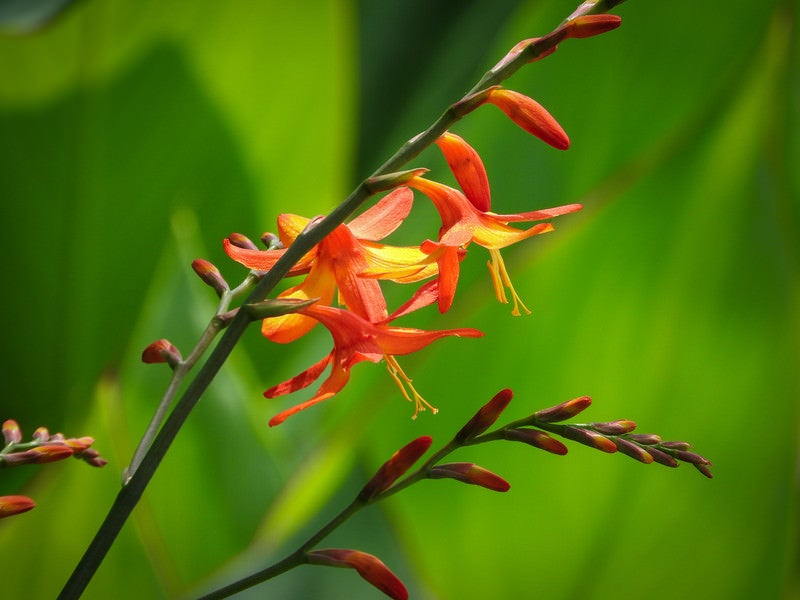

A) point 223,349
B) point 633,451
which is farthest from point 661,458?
point 223,349

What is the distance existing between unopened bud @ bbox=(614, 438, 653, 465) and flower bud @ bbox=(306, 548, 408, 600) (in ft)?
0.21

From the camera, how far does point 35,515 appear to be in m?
0.34

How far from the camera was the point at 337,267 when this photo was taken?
263 mm

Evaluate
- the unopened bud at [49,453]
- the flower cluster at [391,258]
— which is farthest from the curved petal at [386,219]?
the unopened bud at [49,453]

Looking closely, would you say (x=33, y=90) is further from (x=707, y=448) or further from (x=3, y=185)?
(x=707, y=448)

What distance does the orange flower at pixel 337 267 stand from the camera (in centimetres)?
26

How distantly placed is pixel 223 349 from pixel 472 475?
0.07 metres

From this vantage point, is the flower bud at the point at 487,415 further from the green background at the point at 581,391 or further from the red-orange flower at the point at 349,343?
the green background at the point at 581,391

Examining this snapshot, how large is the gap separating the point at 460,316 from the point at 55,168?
1.34 ft

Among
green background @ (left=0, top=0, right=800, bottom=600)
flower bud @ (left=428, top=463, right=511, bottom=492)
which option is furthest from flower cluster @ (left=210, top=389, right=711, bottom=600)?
green background @ (left=0, top=0, right=800, bottom=600)

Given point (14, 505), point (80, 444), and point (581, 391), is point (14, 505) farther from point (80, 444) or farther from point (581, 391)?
point (581, 391)

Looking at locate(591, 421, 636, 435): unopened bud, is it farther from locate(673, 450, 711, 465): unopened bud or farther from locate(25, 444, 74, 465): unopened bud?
locate(25, 444, 74, 465): unopened bud

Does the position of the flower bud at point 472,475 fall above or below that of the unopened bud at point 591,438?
below

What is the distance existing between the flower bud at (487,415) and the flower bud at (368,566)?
40 mm
